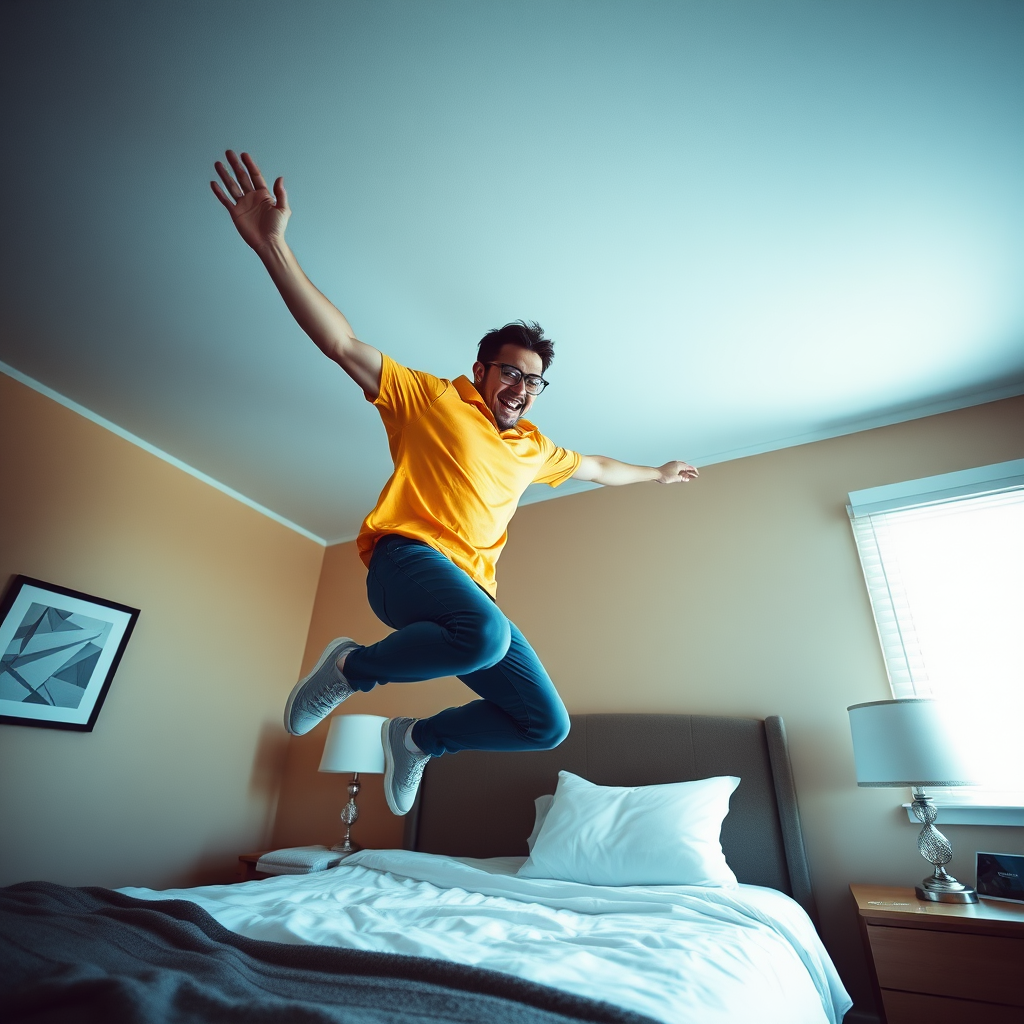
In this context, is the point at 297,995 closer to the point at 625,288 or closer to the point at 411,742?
the point at 411,742

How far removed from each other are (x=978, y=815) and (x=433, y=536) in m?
2.26

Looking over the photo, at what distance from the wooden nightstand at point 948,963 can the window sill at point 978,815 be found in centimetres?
39

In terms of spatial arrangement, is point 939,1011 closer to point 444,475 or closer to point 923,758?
point 923,758

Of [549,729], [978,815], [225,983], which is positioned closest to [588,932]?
[549,729]

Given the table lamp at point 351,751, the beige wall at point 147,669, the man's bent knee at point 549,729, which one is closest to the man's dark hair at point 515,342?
the man's bent knee at point 549,729

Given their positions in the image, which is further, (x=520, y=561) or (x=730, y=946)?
(x=520, y=561)

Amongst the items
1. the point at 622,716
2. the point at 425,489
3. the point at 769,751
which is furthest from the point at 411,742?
the point at 769,751

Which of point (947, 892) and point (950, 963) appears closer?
point (950, 963)

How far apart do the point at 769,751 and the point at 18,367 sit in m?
3.93

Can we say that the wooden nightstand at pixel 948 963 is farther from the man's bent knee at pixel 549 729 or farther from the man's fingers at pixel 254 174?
the man's fingers at pixel 254 174

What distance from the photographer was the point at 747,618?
9.94ft

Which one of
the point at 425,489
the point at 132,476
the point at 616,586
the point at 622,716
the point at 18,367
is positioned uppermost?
→ the point at 18,367

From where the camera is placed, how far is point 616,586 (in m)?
3.45

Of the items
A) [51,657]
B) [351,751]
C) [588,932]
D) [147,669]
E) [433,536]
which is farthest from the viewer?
[147,669]
